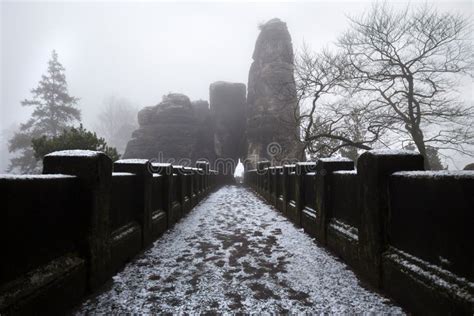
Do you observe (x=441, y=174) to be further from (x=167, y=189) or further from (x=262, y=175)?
(x=262, y=175)

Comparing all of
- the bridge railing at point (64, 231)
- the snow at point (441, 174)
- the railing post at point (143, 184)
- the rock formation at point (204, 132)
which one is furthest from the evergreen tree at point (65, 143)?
the rock formation at point (204, 132)

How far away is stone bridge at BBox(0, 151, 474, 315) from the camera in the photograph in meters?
2.05

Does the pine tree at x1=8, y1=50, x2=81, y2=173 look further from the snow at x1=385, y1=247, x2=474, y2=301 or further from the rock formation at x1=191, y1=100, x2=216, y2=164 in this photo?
the snow at x1=385, y1=247, x2=474, y2=301

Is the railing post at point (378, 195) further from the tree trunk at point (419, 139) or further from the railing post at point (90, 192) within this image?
the tree trunk at point (419, 139)

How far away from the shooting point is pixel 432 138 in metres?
13.4

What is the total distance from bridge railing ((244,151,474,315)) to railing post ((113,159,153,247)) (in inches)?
118

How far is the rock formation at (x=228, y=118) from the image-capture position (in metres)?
52.5

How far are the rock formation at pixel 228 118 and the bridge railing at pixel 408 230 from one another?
47.7m

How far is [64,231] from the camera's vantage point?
2.67 m

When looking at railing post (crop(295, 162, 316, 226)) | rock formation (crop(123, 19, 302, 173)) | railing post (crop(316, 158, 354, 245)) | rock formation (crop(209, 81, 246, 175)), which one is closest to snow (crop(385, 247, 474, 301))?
railing post (crop(316, 158, 354, 245))

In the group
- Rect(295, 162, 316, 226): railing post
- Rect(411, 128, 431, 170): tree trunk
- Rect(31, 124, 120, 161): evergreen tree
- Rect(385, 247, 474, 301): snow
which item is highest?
Rect(31, 124, 120, 161): evergreen tree

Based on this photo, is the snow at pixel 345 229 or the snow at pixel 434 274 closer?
the snow at pixel 434 274

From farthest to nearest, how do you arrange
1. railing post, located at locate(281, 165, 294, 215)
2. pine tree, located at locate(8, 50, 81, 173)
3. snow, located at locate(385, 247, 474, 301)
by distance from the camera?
pine tree, located at locate(8, 50, 81, 173), railing post, located at locate(281, 165, 294, 215), snow, located at locate(385, 247, 474, 301)

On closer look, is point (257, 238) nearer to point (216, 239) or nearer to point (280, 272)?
point (216, 239)
